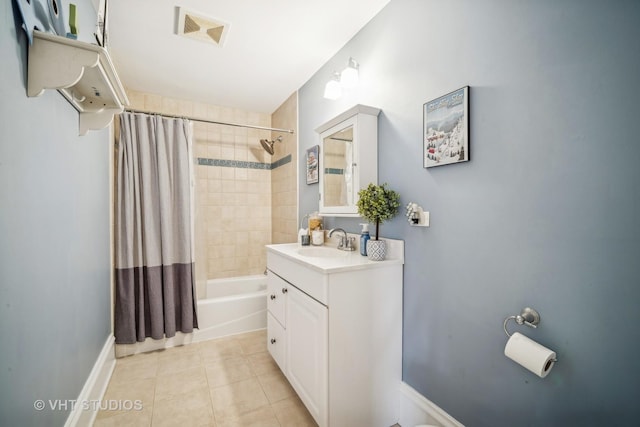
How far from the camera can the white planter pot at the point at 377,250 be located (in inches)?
57.1

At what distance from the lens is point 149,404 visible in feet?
5.23

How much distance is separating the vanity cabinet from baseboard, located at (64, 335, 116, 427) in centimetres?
107

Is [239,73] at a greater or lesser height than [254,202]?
greater

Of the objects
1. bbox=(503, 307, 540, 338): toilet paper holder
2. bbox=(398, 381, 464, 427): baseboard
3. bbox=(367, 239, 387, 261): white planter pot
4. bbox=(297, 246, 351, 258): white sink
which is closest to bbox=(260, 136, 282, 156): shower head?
bbox=(297, 246, 351, 258): white sink

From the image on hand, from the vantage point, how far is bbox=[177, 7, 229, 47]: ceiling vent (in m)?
1.69

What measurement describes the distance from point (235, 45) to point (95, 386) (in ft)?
8.05

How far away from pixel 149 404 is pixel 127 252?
1152 millimetres

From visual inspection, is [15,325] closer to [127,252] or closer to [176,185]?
[127,252]

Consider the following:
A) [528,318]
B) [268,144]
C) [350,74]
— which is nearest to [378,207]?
[528,318]

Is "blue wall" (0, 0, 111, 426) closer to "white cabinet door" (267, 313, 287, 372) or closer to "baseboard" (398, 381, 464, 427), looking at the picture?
"white cabinet door" (267, 313, 287, 372)

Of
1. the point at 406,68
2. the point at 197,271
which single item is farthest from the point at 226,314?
the point at 406,68

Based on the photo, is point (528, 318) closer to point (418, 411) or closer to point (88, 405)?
point (418, 411)

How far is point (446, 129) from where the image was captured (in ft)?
3.97

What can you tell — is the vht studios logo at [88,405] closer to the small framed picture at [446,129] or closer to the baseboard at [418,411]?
the baseboard at [418,411]
